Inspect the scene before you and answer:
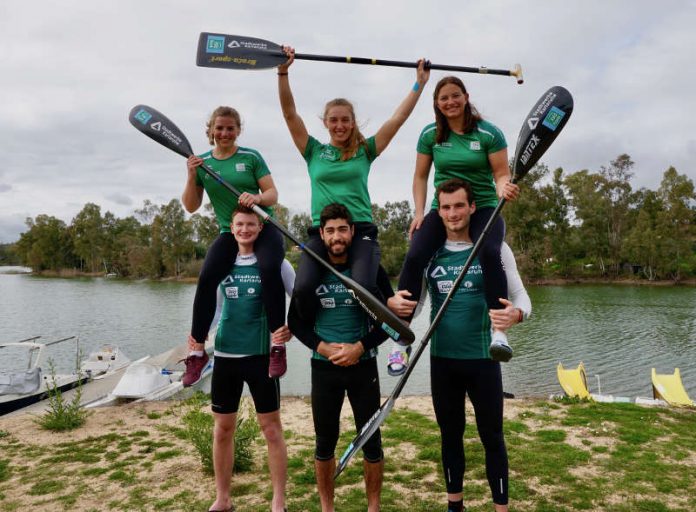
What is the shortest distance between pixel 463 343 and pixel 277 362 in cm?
134

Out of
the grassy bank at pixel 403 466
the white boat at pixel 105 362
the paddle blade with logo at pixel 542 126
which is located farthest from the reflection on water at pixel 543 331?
the paddle blade with logo at pixel 542 126

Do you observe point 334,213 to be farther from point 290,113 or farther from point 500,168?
point 500,168

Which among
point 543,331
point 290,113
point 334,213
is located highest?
point 290,113

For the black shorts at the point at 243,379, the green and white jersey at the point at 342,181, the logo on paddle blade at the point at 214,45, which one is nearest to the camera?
the green and white jersey at the point at 342,181

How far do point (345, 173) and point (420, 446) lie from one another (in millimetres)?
3514

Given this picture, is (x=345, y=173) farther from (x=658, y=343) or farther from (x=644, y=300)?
(x=644, y=300)

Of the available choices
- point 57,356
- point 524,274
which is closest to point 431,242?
point 57,356

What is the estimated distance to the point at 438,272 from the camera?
330 centimetres

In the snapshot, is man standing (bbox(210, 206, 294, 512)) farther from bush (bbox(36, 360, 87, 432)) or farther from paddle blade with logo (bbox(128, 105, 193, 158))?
bush (bbox(36, 360, 87, 432))

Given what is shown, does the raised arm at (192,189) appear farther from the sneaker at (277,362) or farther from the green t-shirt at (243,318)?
the sneaker at (277,362)

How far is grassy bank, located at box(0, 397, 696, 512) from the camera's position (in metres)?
4.09

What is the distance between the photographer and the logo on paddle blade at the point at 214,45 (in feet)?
13.1

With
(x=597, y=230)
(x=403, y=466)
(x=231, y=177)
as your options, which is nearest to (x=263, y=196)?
(x=231, y=177)

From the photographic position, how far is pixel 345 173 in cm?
346
